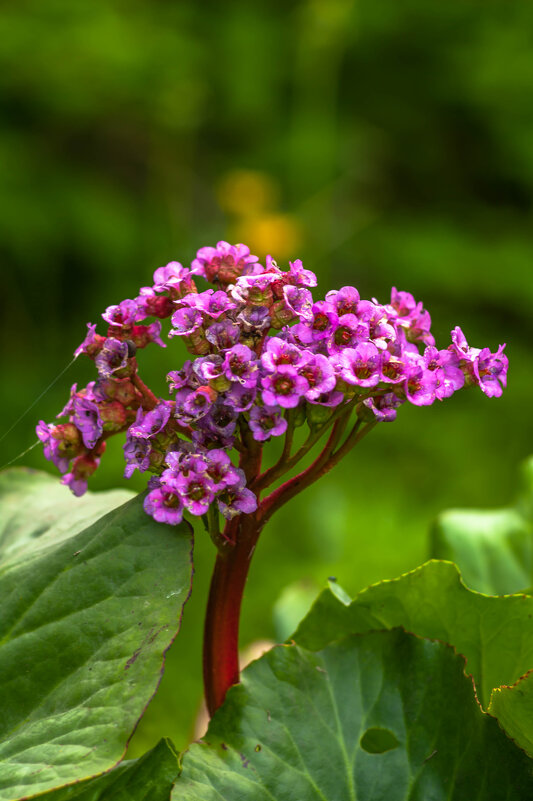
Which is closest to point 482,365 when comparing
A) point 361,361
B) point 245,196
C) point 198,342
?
point 361,361

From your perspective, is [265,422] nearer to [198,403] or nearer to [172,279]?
[198,403]

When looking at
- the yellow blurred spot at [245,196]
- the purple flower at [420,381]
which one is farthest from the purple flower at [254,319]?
the yellow blurred spot at [245,196]

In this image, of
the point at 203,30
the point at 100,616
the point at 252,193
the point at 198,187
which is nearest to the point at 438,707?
the point at 100,616

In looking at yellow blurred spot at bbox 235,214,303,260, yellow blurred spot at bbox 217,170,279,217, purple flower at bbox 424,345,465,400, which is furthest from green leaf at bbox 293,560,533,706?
yellow blurred spot at bbox 217,170,279,217

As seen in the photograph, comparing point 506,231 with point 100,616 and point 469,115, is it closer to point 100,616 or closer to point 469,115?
point 469,115

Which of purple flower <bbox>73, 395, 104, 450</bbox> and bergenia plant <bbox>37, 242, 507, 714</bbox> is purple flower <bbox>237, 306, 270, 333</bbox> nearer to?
bergenia plant <bbox>37, 242, 507, 714</bbox>

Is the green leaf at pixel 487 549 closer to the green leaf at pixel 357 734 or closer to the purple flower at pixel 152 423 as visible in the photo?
the green leaf at pixel 357 734

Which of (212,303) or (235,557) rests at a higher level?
(212,303)
